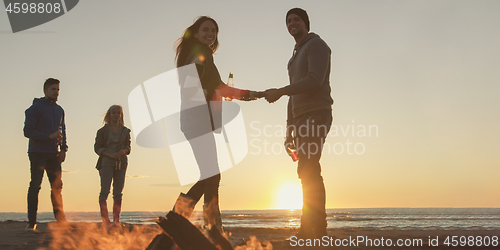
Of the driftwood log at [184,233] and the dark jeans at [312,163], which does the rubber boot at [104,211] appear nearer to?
the dark jeans at [312,163]

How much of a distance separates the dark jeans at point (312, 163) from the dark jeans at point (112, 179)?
4.07 metres

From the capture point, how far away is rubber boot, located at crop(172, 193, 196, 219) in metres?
3.55

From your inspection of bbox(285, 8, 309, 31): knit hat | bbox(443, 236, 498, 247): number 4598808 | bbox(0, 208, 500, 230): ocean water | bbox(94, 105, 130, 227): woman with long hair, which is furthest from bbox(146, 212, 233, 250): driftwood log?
bbox(94, 105, 130, 227): woman with long hair

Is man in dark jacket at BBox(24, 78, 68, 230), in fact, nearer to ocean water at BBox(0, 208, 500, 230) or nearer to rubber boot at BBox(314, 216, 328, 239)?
ocean water at BBox(0, 208, 500, 230)

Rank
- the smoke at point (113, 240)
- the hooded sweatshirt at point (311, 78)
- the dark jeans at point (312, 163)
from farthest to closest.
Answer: the hooded sweatshirt at point (311, 78) → the dark jeans at point (312, 163) → the smoke at point (113, 240)

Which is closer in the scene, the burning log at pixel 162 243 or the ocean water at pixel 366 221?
the burning log at pixel 162 243

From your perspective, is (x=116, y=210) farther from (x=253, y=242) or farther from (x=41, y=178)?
(x=253, y=242)

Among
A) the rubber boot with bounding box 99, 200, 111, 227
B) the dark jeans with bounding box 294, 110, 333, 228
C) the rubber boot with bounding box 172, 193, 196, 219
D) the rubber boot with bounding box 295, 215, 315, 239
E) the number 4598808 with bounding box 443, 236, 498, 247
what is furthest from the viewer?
the rubber boot with bounding box 99, 200, 111, 227

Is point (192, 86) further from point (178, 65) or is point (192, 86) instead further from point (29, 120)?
point (29, 120)

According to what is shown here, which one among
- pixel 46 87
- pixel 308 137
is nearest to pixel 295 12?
pixel 308 137

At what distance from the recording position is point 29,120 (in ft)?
21.7

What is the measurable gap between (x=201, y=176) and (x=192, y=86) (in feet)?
2.91

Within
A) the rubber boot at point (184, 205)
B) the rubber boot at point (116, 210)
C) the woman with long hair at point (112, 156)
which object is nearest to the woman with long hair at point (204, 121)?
the rubber boot at point (184, 205)

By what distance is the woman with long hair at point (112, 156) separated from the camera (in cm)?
711
